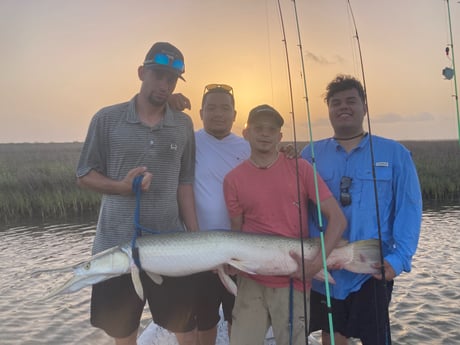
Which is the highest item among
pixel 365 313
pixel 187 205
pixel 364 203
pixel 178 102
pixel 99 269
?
pixel 178 102

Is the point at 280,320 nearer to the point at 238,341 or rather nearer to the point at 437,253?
the point at 238,341

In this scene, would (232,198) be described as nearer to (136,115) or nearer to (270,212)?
(270,212)

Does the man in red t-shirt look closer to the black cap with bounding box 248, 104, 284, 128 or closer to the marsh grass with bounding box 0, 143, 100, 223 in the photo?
the black cap with bounding box 248, 104, 284, 128

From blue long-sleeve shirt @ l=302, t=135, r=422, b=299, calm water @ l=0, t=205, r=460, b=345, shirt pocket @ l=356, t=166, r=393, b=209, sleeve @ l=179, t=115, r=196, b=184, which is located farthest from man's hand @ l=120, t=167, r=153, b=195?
calm water @ l=0, t=205, r=460, b=345

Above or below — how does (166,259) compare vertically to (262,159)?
below

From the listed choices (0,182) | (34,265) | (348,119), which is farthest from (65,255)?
(348,119)

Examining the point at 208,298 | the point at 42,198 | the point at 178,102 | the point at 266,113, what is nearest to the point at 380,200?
the point at 266,113

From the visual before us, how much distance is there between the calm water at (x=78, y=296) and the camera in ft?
22.9

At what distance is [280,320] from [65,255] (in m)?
9.50

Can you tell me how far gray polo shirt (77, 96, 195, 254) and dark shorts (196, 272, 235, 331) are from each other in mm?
652

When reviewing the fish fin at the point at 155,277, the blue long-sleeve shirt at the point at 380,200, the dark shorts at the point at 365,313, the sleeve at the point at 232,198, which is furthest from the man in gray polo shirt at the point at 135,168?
the dark shorts at the point at 365,313

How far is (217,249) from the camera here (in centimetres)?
340

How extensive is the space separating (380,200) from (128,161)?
230 centimetres

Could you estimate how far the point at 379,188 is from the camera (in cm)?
369
